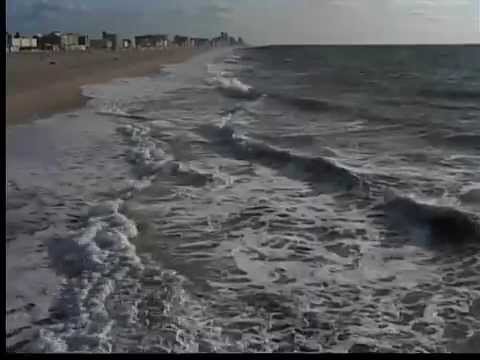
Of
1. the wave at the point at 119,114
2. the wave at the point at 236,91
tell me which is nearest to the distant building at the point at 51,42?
the wave at the point at 236,91

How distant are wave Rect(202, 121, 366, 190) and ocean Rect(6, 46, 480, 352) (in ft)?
0.10

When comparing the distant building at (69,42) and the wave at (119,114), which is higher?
the distant building at (69,42)

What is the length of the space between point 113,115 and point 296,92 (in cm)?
837

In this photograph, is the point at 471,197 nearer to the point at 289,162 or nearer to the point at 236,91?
the point at 289,162

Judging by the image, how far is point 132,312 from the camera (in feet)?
9.52

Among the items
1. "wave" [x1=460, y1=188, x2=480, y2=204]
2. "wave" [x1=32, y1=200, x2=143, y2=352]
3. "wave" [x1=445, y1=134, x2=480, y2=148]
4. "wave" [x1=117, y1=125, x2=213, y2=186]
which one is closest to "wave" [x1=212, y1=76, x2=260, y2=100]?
"wave" [x1=445, y1=134, x2=480, y2=148]

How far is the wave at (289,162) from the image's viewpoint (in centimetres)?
606

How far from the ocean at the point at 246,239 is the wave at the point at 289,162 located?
0.10 feet

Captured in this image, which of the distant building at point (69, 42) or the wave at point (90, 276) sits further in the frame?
the distant building at point (69, 42)

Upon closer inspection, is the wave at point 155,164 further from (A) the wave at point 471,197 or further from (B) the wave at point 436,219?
(A) the wave at point 471,197

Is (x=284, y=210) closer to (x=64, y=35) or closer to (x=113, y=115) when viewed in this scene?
(x=113, y=115)

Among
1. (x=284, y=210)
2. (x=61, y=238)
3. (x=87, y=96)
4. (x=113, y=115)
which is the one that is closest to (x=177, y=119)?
(x=113, y=115)

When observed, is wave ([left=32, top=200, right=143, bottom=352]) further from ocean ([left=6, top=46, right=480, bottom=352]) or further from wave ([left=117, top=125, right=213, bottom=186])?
wave ([left=117, top=125, right=213, bottom=186])
